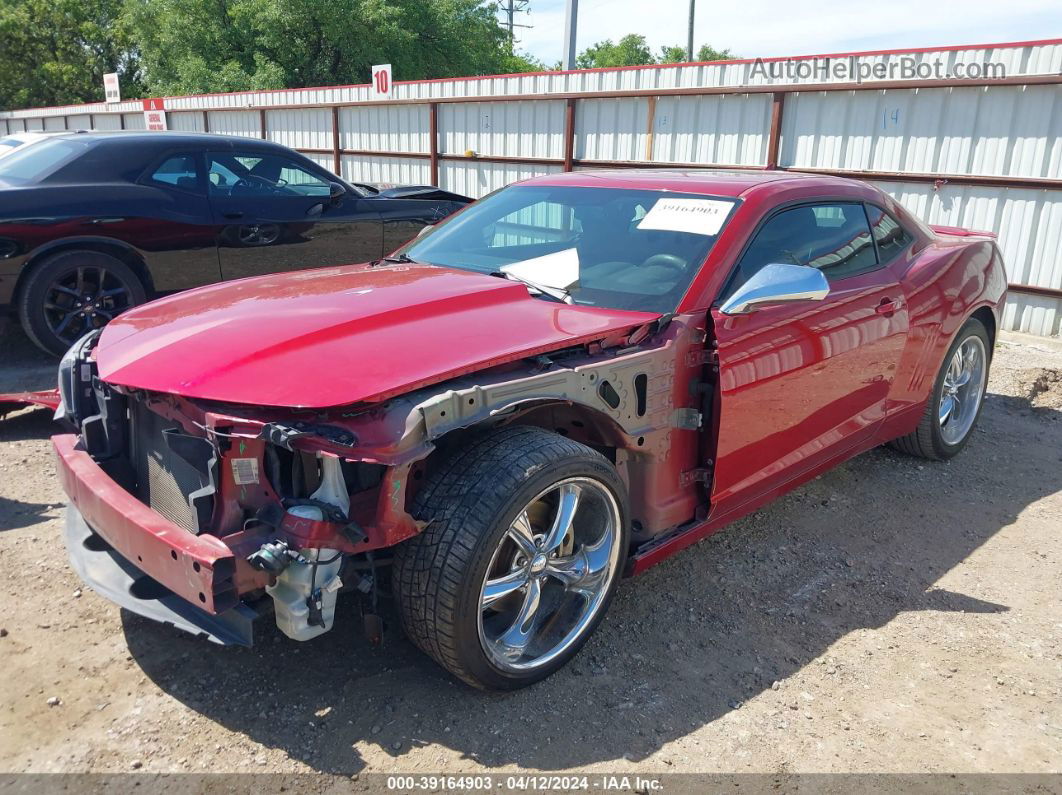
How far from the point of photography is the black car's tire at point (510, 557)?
252cm

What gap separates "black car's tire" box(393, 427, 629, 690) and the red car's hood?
1.07 ft

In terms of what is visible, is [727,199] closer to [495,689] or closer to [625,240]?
[625,240]

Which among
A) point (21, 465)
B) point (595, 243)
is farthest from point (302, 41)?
point (595, 243)

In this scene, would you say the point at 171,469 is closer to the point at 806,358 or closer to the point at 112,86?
the point at 806,358

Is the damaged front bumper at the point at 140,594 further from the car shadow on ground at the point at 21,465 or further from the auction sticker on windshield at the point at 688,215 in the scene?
the auction sticker on windshield at the point at 688,215

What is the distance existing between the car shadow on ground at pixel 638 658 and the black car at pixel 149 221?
358 cm

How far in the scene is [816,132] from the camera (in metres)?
9.45

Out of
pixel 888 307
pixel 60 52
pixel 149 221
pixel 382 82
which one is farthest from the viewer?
pixel 60 52

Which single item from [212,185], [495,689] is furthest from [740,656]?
[212,185]

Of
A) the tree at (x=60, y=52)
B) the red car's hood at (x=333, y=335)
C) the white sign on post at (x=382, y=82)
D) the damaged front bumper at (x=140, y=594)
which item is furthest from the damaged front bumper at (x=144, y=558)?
the tree at (x=60, y=52)

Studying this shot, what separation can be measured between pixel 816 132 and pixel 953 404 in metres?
5.26

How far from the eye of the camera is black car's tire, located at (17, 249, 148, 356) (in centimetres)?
→ 578

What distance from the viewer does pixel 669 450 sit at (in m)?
3.18

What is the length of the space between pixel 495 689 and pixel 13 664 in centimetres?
166
